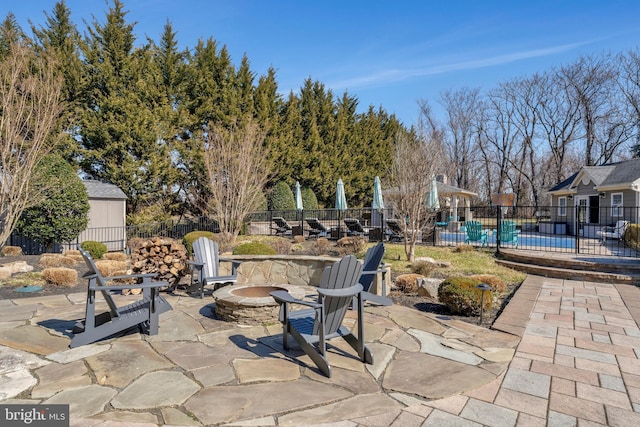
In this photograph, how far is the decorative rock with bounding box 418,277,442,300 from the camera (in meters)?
6.02

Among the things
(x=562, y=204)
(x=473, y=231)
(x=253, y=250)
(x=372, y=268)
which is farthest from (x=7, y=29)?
(x=562, y=204)

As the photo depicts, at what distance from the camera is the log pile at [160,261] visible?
624 cm

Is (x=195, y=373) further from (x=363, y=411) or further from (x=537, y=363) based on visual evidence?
(x=537, y=363)

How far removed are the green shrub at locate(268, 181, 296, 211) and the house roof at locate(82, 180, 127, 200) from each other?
8612 millimetres

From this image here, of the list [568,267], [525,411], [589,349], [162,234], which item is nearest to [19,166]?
[162,234]

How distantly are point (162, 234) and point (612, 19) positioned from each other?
62.1 ft

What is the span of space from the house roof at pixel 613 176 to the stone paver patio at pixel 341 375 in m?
14.6

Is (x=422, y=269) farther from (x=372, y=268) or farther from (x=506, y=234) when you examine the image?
(x=506, y=234)

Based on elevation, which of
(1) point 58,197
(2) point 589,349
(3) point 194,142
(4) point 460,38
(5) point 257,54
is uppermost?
(5) point 257,54

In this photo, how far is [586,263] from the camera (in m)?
8.27

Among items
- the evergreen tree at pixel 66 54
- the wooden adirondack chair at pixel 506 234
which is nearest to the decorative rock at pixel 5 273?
the evergreen tree at pixel 66 54

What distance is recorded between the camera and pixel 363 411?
7.99 feet

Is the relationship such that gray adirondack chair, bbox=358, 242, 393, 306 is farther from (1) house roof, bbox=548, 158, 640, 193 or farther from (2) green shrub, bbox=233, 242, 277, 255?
(1) house roof, bbox=548, 158, 640, 193

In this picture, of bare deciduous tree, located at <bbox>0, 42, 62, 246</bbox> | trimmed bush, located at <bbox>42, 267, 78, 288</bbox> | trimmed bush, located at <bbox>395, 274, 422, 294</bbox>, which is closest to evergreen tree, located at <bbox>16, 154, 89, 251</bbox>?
bare deciduous tree, located at <bbox>0, 42, 62, 246</bbox>
